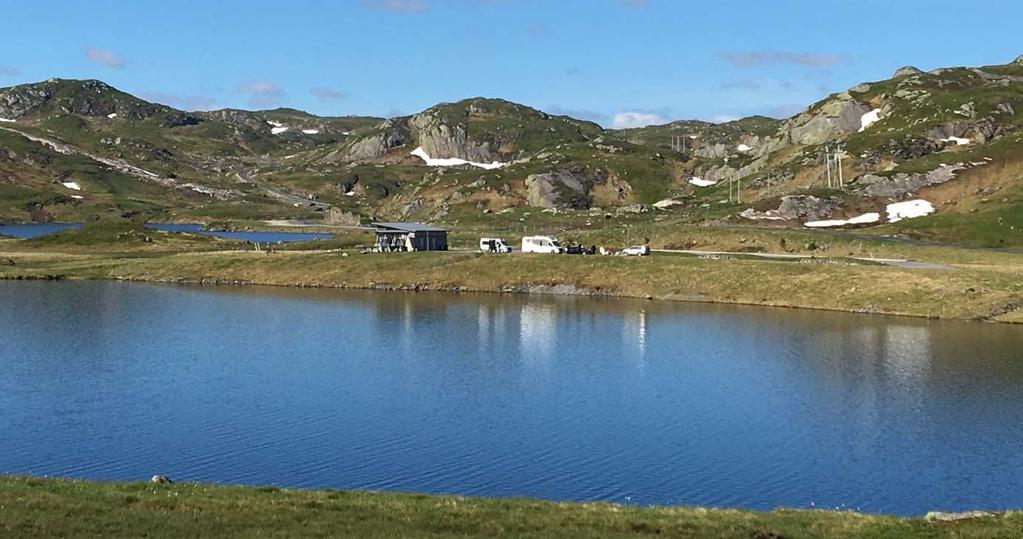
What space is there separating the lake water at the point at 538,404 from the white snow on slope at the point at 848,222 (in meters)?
57.1

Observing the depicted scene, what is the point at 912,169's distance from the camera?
600 ft

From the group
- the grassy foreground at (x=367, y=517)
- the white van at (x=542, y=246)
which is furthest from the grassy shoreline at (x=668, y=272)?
the grassy foreground at (x=367, y=517)

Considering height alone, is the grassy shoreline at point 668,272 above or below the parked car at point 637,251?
below

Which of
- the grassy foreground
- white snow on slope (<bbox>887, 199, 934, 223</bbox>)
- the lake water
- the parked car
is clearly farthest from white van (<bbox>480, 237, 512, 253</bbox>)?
the grassy foreground

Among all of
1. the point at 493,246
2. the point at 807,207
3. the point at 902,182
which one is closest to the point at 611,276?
the point at 493,246

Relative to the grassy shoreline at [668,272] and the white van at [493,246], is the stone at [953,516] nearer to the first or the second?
the grassy shoreline at [668,272]

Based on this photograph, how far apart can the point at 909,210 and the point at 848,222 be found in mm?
11299

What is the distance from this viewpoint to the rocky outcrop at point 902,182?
177250mm

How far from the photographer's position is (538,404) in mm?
65812

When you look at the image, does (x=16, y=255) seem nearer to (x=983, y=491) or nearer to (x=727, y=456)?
(x=727, y=456)

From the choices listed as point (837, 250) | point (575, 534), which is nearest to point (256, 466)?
→ point (575, 534)

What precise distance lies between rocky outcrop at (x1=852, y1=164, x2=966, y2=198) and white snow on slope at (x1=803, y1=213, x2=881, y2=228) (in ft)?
33.8

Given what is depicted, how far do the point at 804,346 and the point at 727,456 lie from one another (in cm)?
4026

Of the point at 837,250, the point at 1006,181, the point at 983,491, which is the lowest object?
the point at 983,491
